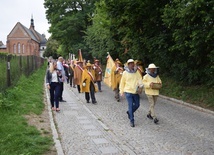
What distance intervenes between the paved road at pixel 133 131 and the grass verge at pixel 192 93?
731 millimetres

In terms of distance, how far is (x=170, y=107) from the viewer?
12.3m

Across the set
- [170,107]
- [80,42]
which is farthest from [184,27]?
[80,42]

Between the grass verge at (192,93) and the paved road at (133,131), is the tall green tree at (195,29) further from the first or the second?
the paved road at (133,131)

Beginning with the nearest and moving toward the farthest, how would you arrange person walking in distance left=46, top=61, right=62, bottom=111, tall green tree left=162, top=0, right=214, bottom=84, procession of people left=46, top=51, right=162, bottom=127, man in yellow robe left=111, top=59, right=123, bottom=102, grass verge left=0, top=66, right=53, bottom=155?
grass verge left=0, top=66, right=53, bottom=155 < procession of people left=46, top=51, right=162, bottom=127 < tall green tree left=162, top=0, right=214, bottom=84 < person walking in distance left=46, top=61, right=62, bottom=111 < man in yellow robe left=111, top=59, right=123, bottom=102

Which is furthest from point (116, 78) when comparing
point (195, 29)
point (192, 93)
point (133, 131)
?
point (133, 131)

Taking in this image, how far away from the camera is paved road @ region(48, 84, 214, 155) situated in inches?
259

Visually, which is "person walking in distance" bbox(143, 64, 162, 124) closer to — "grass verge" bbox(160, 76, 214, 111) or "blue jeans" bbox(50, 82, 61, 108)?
"grass verge" bbox(160, 76, 214, 111)

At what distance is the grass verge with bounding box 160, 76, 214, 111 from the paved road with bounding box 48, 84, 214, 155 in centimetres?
73

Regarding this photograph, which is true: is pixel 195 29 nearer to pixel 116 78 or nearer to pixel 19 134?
pixel 116 78

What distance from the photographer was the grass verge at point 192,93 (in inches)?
480

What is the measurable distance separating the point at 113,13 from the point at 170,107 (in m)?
5.94

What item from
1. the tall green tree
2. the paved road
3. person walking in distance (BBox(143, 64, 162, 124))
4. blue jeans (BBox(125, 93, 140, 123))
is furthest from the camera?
the tall green tree

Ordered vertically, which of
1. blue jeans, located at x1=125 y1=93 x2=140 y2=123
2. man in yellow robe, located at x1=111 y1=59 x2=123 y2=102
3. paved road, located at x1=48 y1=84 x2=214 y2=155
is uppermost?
man in yellow robe, located at x1=111 y1=59 x2=123 y2=102

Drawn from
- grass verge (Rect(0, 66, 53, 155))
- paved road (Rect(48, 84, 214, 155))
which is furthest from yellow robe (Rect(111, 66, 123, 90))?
grass verge (Rect(0, 66, 53, 155))
